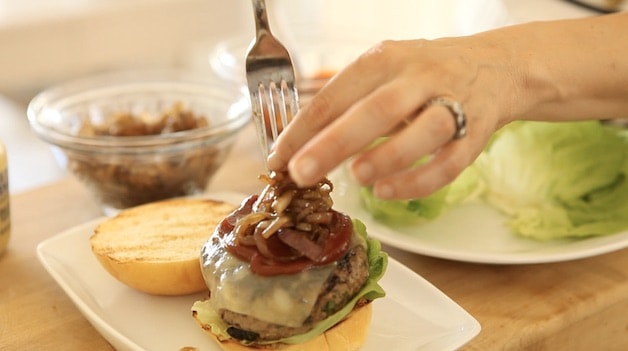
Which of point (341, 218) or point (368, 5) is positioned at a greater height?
point (341, 218)

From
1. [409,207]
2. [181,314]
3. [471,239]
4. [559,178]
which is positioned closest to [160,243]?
[181,314]

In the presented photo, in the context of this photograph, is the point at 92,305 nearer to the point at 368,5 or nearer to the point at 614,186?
the point at 614,186

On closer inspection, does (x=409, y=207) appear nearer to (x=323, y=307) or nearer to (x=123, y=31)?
(x=323, y=307)

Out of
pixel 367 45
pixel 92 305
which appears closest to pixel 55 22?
pixel 367 45

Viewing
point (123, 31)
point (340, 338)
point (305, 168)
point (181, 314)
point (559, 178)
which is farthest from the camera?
point (123, 31)

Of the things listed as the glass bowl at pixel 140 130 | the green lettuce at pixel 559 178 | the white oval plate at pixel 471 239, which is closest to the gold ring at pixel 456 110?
the white oval plate at pixel 471 239

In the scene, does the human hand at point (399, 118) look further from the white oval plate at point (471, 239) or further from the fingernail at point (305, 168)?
the white oval plate at point (471, 239)
